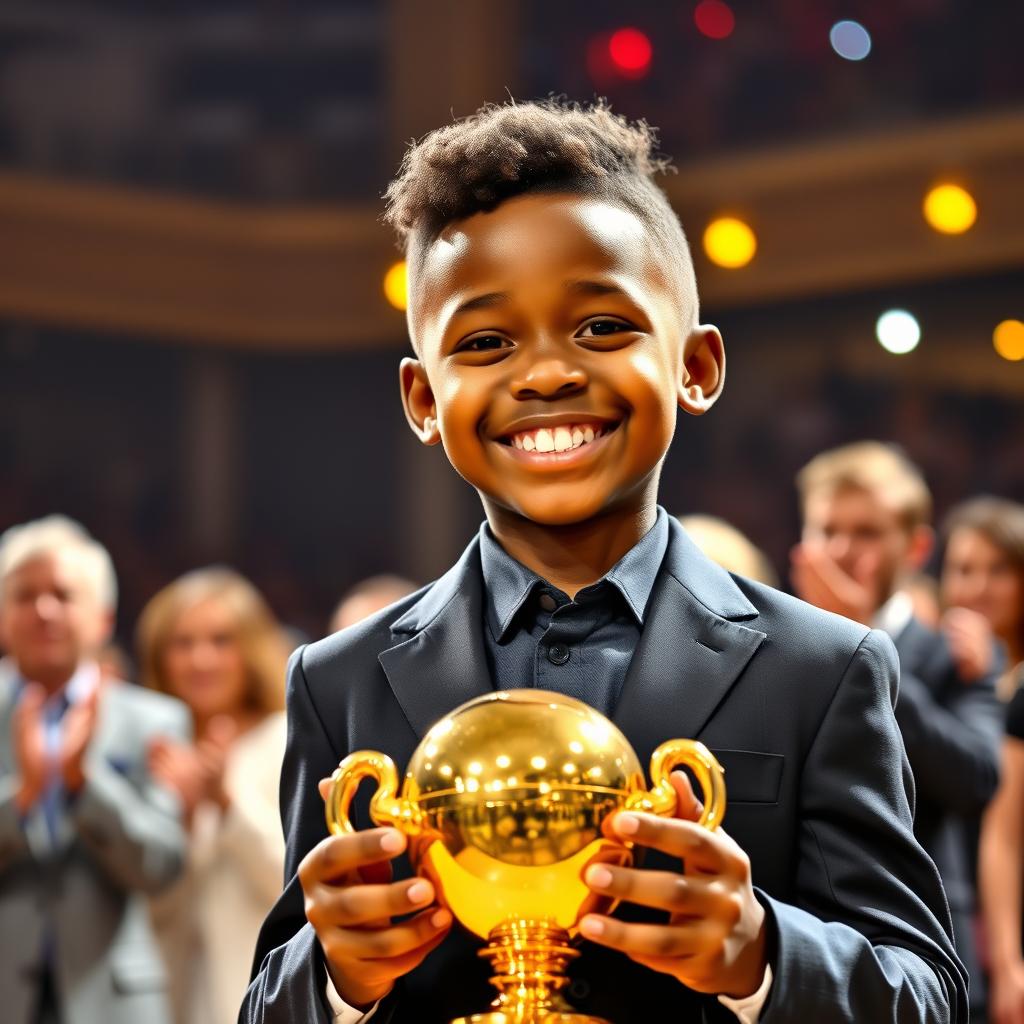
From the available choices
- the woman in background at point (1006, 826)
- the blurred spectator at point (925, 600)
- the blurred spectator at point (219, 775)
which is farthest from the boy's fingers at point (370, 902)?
the blurred spectator at point (925, 600)

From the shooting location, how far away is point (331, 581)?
36.5 feet

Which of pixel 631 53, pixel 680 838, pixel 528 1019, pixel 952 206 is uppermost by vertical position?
pixel 631 53

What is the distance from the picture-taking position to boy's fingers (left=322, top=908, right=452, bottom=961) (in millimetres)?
1120

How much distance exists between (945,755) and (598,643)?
1989 millimetres

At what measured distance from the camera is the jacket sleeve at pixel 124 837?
3752mm

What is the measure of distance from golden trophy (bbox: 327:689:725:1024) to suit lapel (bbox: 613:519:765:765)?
0.49 feet

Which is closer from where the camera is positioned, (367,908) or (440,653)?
(367,908)

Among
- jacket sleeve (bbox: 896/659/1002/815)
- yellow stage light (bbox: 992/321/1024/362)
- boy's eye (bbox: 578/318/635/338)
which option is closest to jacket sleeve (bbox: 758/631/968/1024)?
boy's eye (bbox: 578/318/635/338)

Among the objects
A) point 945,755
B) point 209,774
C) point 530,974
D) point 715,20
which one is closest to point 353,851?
point 530,974

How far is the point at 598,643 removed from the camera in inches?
55.0

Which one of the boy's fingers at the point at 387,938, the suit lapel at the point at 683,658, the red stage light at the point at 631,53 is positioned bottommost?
the boy's fingers at the point at 387,938

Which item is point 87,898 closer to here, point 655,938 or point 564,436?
point 564,436

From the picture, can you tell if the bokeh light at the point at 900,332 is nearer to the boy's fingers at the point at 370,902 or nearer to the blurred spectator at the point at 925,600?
the blurred spectator at the point at 925,600

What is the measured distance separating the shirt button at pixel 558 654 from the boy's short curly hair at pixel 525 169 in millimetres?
315
